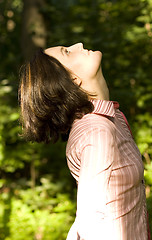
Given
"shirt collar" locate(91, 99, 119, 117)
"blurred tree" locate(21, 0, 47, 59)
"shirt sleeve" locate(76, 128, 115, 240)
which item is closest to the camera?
"shirt sleeve" locate(76, 128, 115, 240)

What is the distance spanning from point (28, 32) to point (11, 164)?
2407mm

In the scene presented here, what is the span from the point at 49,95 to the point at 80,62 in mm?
229

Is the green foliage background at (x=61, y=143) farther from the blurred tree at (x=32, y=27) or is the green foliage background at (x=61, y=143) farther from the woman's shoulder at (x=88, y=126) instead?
the woman's shoulder at (x=88, y=126)

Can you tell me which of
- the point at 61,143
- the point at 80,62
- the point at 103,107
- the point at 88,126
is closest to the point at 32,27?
the point at 61,143

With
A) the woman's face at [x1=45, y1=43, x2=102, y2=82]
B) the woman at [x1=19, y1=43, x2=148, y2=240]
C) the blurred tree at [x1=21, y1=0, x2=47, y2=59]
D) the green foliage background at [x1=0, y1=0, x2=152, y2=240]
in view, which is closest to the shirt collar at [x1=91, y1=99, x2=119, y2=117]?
the woman at [x1=19, y1=43, x2=148, y2=240]

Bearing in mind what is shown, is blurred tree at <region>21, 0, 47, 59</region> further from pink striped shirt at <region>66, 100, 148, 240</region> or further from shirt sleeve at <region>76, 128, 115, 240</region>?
shirt sleeve at <region>76, 128, 115, 240</region>

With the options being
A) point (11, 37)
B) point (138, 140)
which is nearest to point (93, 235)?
point (138, 140)

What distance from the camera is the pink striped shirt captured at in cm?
137

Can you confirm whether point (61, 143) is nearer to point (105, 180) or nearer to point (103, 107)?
point (103, 107)

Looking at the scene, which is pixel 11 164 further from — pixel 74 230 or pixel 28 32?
pixel 74 230

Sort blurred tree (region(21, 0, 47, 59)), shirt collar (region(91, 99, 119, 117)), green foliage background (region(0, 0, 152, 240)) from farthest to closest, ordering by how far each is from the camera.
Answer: blurred tree (region(21, 0, 47, 59))
green foliage background (region(0, 0, 152, 240))
shirt collar (region(91, 99, 119, 117))

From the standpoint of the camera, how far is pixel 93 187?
1361 mm

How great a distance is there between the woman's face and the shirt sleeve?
384 millimetres

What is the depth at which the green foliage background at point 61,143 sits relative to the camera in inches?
156
